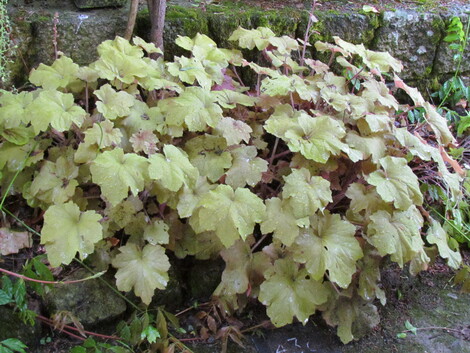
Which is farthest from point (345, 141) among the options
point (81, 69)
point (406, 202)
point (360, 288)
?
point (81, 69)

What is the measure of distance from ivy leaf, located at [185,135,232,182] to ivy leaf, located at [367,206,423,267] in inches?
27.9

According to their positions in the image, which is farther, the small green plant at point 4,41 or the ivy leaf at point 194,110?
the small green plant at point 4,41

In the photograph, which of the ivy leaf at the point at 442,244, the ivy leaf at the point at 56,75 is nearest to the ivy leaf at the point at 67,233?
the ivy leaf at the point at 56,75

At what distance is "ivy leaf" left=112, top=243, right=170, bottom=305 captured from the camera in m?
1.83

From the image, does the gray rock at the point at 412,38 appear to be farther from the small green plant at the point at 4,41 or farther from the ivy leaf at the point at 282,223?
the small green plant at the point at 4,41

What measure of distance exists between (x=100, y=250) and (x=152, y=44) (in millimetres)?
Answer: 1169

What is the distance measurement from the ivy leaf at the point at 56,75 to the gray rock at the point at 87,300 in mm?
926

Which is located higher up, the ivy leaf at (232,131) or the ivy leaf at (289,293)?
the ivy leaf at (232,131)

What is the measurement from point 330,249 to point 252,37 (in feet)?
4.37

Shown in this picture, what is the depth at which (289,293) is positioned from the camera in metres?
1.90

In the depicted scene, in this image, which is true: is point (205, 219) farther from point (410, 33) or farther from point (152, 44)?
point (410, 33)

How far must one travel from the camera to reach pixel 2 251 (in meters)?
1.98

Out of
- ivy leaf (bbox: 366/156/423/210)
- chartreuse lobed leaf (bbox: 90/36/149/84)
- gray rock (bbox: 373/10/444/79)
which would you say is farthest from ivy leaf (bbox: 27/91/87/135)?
gray rock (bbox: 373/10/444/79)

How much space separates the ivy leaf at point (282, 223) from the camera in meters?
1.84
